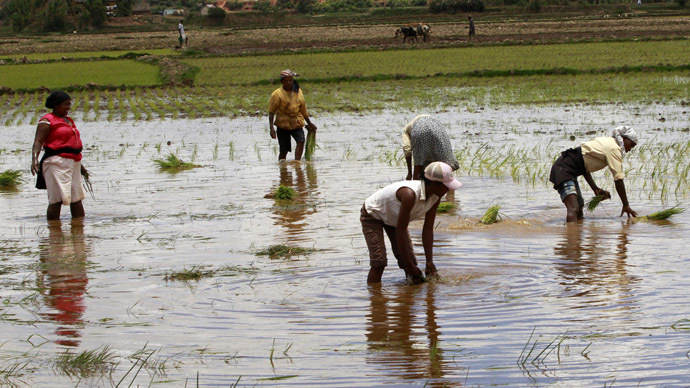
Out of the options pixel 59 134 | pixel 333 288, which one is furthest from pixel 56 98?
pixel 333 288

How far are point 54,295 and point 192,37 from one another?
4477cm

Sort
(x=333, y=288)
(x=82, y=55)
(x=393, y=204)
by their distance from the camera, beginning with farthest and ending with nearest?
(x=82, y=55), (x=333, y=288), (x=393, y=204)

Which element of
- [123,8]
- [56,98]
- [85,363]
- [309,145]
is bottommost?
[85,363]

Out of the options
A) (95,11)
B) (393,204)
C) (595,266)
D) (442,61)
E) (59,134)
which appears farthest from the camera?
(95,11)

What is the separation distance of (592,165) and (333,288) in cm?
262

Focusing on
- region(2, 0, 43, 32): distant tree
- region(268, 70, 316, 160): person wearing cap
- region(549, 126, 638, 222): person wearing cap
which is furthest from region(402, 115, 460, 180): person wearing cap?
region(2, 0, 43, 32): distant tree

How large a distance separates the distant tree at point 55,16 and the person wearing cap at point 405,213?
201 feet


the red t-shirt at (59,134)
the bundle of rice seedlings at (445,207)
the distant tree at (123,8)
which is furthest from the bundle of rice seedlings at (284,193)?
the distant tree at (123,8)

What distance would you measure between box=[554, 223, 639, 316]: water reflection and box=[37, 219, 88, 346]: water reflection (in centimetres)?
268

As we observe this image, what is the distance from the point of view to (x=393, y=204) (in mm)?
5047

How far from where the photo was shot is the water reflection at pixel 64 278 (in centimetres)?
471

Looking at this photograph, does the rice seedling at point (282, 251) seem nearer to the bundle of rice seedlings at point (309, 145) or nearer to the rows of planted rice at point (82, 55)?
the bundle of rice seedlings at point (309, 145)

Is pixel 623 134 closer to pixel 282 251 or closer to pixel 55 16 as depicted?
pixel 282 251

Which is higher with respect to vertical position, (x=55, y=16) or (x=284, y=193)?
(x=55, y=16)
